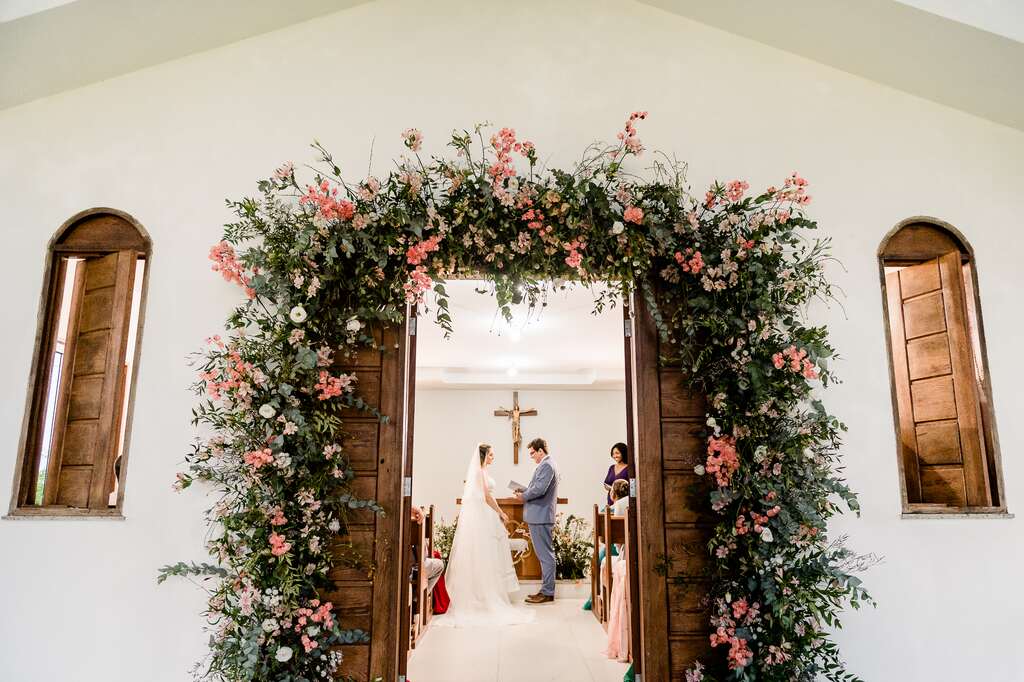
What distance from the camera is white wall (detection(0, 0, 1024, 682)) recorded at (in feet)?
9.52

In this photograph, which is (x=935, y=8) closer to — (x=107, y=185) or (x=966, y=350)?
(x=966, y=350)

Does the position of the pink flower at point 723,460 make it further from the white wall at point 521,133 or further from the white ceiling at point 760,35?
the white ceiling at point 760,35

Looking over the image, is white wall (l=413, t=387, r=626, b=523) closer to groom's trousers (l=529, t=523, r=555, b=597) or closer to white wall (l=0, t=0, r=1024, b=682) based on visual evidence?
groom's trousers (l=529, t=523, r=555, b=597)

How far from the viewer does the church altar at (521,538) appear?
299 inches

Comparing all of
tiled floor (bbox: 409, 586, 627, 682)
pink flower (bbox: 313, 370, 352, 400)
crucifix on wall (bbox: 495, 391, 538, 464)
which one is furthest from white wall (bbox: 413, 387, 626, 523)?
pink flower (bbox: 313, 370, 352, 400)

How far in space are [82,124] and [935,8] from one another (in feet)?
13.0

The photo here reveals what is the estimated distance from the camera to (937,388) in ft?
10.8

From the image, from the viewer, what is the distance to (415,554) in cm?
509

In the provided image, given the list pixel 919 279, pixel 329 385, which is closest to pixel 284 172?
pixel 329 385

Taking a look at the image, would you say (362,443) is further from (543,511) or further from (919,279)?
(543,511)

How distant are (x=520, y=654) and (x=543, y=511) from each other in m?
2.15

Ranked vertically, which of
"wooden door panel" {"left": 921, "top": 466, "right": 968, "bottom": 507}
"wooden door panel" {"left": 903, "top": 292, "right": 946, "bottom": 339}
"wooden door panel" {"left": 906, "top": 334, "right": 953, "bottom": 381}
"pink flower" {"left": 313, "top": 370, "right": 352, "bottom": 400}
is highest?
"wooden door panel" {"left": 903, "top": 292, "right": 946, "bottom": 339}

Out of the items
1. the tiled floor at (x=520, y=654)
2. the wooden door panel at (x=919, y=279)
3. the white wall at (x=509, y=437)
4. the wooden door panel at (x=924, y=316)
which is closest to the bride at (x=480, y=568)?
the tiled floor at (x=520, y=654)

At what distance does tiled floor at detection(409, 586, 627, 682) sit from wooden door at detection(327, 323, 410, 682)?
60.3 inches
